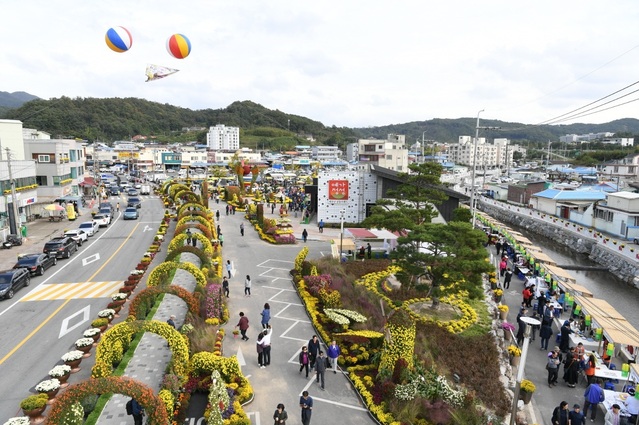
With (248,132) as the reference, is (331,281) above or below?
below

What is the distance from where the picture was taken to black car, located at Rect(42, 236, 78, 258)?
28.8 meters

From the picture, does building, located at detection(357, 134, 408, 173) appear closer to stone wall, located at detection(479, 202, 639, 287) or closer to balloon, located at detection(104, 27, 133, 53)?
stone wall, located at detection(479, 202, 639, 287)

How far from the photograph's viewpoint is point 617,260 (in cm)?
3453

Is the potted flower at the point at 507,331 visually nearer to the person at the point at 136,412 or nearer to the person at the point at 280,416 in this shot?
the person at the point at 280,416

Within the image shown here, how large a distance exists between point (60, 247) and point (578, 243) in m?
44.8

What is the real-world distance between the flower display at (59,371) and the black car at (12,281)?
10452 millimetres

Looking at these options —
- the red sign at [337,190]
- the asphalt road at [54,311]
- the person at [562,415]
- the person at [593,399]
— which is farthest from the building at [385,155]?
the person at [562,415]

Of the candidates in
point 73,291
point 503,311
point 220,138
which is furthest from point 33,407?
point 220,138

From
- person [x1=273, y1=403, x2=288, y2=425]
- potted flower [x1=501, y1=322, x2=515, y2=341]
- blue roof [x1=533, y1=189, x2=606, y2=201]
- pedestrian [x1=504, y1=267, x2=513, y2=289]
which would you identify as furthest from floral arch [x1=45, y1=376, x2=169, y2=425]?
blue roof [x1=533, y1=189, x2=606, y2=201]

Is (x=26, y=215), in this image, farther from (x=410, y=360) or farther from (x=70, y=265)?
(x=410, y=360)

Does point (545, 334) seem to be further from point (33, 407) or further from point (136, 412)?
point (33, 407)

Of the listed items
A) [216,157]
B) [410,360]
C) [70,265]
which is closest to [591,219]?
[410,360]

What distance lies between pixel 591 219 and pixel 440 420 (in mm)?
42559

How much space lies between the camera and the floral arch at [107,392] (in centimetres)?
921
